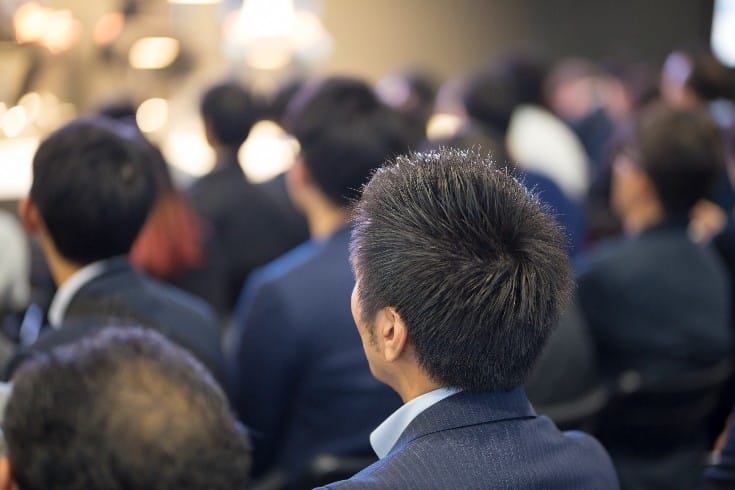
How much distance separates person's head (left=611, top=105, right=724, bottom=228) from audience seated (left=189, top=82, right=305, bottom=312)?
1.31 metres

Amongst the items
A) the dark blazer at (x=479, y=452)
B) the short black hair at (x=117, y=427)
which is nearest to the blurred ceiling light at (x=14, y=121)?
the short black hair at (x=117, y=427)

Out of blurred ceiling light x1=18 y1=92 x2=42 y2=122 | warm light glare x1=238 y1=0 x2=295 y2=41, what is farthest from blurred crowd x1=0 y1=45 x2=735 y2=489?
warm light glare x1=238 y1=0 x2=295 y2=41

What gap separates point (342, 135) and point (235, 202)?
1115 millimetres

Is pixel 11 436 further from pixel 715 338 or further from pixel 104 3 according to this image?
pixel 104 3

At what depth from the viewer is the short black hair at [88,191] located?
5.03ft

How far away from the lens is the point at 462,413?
2.93 ft

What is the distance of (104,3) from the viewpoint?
532cm

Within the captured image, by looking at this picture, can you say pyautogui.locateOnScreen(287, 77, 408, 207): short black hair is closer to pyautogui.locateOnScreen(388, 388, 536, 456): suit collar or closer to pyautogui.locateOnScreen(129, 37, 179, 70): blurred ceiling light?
pyautogui.locateOnScreen(388, 388, 536, 456): suit collar

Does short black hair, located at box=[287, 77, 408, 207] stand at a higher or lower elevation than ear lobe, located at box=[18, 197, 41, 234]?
higher

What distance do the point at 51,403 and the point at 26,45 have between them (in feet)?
13.9

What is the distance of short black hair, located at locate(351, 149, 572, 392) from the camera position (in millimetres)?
872

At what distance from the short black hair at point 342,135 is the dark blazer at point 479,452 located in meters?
1.01

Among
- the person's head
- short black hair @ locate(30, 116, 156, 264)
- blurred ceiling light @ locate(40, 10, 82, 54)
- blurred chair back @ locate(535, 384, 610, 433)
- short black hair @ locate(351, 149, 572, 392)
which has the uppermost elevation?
short black hair @ locate(351, 149, 572, 392)

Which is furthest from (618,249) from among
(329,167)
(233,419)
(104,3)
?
(104,3)
